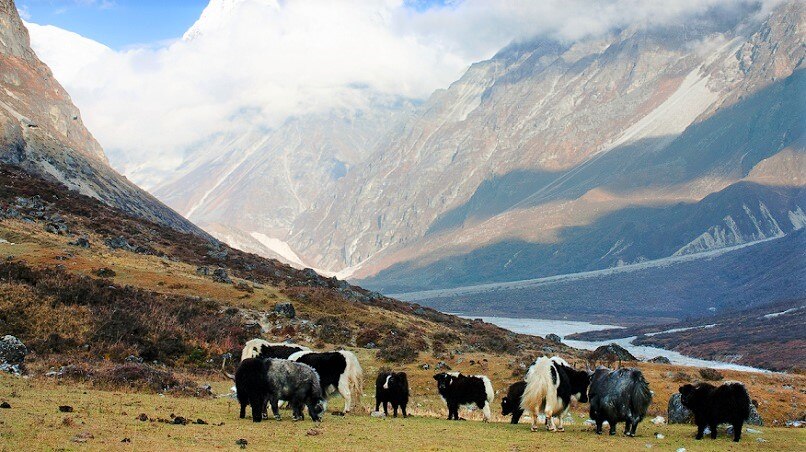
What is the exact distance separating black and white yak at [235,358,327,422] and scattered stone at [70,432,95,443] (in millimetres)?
6172

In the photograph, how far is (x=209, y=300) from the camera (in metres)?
52.7

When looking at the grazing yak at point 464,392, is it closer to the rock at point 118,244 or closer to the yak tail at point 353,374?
the yak tail at point 353,374

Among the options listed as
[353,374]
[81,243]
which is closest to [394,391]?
[353,374]

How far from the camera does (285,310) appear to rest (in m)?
53.8

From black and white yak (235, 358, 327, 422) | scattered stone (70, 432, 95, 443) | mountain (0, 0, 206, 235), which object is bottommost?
scattered stone (70, 432, 95, 443)

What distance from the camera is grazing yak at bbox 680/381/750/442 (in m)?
22.8

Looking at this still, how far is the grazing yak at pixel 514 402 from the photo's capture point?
26219mm

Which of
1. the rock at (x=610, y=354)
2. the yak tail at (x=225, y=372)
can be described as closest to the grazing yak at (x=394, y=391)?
the yak tail at (x=225, y=372)

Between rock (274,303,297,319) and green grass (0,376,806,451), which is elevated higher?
rock (274,303,297,319)

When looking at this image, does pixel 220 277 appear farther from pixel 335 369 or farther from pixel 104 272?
pixel 335 369

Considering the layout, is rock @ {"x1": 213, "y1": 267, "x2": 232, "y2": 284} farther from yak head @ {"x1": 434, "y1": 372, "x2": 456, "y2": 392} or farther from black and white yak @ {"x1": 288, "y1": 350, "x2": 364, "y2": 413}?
yak head @ {"x1": 434, "y1": 372, "x2": 456, "y2": 392}

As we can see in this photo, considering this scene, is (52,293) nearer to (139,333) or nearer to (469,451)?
(139,333)

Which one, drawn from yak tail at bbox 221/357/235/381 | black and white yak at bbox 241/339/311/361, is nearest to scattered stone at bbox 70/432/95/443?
black and white yak at bbox 241/339/311/361

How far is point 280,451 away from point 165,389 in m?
12.0
